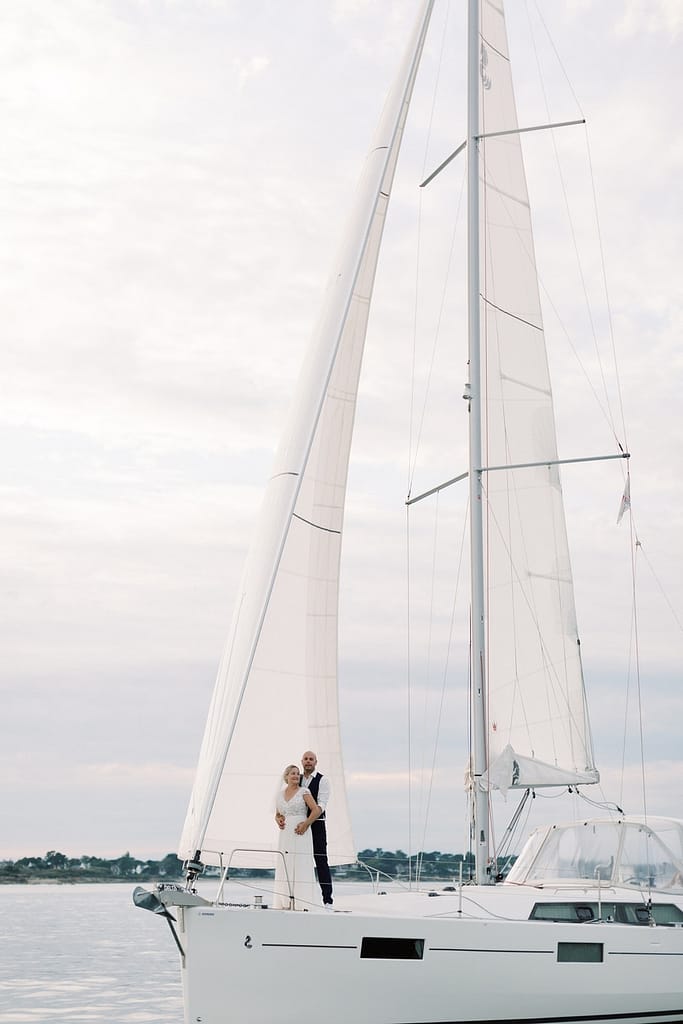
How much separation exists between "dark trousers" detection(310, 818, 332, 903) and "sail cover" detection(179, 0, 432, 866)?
0.13m

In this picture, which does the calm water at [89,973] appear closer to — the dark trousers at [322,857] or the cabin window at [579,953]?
the dark trousers at [322,857]

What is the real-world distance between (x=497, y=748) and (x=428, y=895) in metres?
2.56

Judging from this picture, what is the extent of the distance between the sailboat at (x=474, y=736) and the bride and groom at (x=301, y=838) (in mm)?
184

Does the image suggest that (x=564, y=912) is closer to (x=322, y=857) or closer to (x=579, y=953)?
(x=579, y=953)

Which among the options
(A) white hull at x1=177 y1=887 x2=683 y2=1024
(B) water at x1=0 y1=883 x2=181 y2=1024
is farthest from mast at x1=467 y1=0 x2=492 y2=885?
(B) water at x1=0 y1=883 x2=181 y2=1024

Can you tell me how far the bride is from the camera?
12268 mm

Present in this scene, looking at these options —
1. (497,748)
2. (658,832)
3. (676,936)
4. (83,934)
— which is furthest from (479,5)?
(83,934)

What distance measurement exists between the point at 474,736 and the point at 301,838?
3.45 m

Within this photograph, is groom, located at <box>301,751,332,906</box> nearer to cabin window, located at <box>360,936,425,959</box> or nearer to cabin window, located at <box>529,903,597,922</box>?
cabin window, located at <box>360,936,425,959</box>

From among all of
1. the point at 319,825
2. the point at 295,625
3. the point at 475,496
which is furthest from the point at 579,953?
the point at 475,496

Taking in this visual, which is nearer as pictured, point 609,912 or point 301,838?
point 301,838

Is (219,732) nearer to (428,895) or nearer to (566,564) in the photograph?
(428,895)

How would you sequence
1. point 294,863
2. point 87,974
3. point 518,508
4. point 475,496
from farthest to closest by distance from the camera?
point 87,974 → point 518,508 → point 475,496 → point 294,863

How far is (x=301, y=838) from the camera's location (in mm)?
12414
